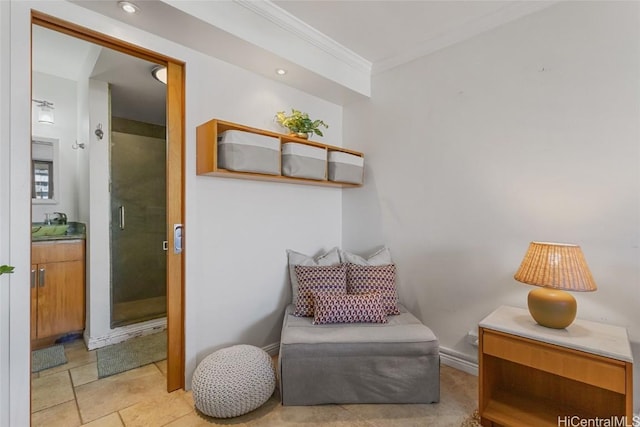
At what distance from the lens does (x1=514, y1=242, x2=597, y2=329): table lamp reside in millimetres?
1566

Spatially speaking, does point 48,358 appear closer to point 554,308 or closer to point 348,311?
point 348,311

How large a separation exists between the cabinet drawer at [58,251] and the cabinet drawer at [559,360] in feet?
8.66

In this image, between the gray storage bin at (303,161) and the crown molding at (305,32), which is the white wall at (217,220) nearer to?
the gray storage bin at (303,161)

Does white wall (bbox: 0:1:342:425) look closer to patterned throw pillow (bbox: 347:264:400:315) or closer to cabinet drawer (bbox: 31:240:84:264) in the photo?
cabinet drawer (bbox: 31:240:84:264)

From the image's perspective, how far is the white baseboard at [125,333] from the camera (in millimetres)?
2428

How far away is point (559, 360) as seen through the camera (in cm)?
151

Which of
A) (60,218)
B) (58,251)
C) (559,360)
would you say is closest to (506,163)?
(559,360)

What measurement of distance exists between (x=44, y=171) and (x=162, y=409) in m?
1.54

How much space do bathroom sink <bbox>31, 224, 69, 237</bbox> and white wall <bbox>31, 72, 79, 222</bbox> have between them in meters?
0.05

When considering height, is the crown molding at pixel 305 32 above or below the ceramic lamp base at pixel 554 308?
above

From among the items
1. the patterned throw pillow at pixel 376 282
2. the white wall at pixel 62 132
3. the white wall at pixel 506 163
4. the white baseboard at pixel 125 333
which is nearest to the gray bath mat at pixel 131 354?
the white baseboard at pixel 125 333
